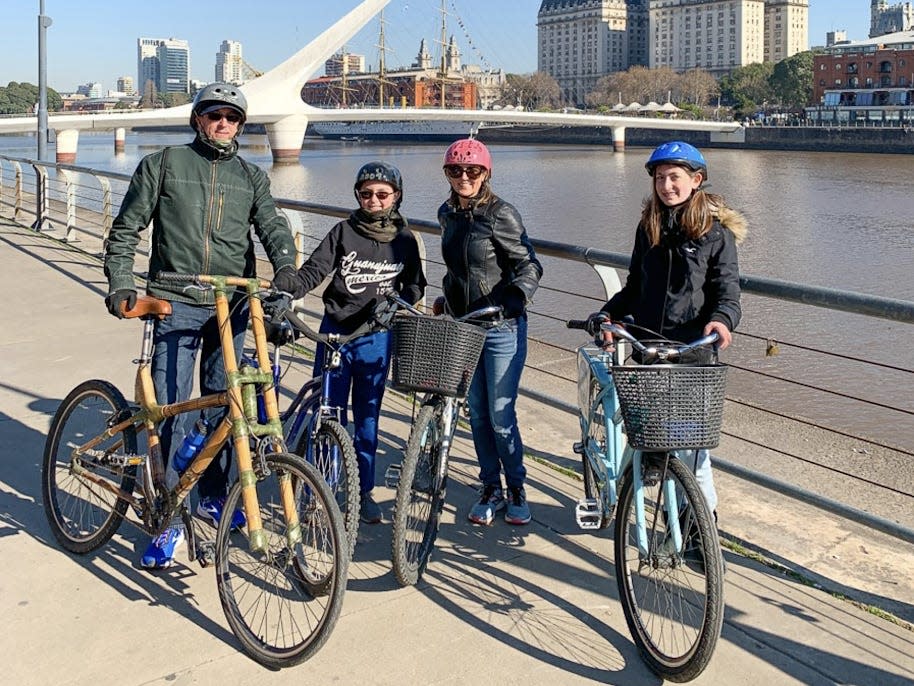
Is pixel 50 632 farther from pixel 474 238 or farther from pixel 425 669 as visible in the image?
pixel 474 238

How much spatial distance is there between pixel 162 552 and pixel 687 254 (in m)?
1.58

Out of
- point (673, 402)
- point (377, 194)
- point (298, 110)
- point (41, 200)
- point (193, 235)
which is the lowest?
point (673, 402)

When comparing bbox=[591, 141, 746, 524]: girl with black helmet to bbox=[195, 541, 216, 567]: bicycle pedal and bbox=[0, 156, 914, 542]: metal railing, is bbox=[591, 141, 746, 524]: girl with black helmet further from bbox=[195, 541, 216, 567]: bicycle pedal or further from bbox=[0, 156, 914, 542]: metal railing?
bbox=[195, 541, 216, 567]: bicycle pedal

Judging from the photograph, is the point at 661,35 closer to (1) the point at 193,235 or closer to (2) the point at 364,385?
(2) the point at 364,385

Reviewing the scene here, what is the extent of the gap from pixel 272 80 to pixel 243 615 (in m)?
57.9

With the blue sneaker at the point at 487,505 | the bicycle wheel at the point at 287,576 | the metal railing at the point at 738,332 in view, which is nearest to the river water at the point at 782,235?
the metal railing at the point at 738,332

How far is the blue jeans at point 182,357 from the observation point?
2.85 metres

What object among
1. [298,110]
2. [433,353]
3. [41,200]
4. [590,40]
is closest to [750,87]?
[590,40]

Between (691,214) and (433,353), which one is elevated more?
(691,214)

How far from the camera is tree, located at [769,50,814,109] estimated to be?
296 ft

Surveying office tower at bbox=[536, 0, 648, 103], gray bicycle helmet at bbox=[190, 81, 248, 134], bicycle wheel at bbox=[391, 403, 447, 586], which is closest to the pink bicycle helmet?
gray bicycle helmet at bbox=[190, 81, 248, 134]

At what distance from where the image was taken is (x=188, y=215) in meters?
2.84

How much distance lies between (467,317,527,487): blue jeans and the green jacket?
640 millimetres

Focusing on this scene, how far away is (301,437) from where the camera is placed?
2916 mm
